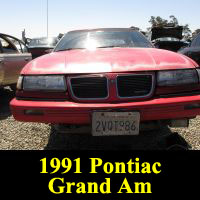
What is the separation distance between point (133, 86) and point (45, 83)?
0.78 meters

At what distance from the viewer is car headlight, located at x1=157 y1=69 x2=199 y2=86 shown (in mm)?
2660

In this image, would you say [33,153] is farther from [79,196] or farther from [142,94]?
[142,94]

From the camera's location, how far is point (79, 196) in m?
2.16

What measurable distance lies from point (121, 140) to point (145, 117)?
1.04 m

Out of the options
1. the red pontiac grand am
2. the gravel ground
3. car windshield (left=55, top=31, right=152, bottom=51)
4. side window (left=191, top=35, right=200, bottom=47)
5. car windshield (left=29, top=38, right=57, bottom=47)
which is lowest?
the gravel ground

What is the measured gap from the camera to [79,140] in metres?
3.60

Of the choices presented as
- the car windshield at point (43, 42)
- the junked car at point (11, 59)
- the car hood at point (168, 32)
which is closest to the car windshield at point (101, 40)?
the junked car at point (11, 59)

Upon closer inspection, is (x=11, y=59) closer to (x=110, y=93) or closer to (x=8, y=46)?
(x=8, y=46)

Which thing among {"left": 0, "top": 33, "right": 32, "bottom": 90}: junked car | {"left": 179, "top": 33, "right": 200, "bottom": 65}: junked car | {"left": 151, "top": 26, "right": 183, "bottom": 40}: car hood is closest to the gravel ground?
{"left": 0, "top": 33, "right": 32, "bottom": 90}: junked car

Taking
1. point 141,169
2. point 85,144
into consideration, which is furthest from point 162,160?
point 85,144

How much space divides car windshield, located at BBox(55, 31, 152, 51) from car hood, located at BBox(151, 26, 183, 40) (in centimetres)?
1064

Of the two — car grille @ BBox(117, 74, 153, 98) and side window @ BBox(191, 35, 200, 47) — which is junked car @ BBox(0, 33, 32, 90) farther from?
side window @ BBox(191, 35, 200, 47)

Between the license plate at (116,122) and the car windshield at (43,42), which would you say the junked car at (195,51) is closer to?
the license plate at (116,122)

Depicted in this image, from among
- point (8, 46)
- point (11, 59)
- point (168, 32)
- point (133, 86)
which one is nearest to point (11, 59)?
point (11, 59)
